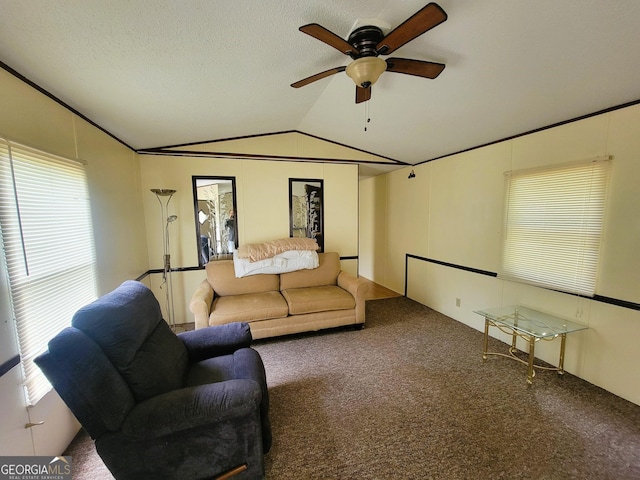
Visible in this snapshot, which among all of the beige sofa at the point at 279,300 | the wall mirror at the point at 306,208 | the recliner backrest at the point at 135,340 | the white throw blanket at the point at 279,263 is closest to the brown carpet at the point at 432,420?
the beige sofa at the point at 279,300

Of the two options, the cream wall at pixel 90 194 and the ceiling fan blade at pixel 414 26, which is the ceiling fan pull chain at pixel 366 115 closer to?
the ceiling fan blade at pixel 414 26

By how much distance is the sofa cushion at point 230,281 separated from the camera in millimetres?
3320

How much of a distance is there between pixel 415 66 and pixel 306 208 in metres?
2.66

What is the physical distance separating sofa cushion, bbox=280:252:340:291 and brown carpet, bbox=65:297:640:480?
3.03ft

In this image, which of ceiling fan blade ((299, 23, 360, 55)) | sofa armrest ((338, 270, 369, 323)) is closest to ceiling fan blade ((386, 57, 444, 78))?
ceiling fan blade ((299, 23, 360, 55))

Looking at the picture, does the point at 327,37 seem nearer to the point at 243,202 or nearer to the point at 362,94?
the point at 362,94

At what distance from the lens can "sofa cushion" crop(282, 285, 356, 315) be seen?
Answer: 3.06m

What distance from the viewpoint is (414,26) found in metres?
1.22

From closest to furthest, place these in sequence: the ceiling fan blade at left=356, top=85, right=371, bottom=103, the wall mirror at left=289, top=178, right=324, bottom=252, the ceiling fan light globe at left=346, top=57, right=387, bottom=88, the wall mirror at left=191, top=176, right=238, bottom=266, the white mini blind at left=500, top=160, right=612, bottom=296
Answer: the ceiling fan light globe at left=346, top=57, right=387, bottom=88 → the ceiling fan blade at left=356, top=85, right=371, bottom=103 → the white mini blind at left=500, top=160, right=612, bottom=296 → the wall mirror at left=191, top=176, right=238, bottom=266 → the wall mirror at left=289, top=178, right=324, bottom=252

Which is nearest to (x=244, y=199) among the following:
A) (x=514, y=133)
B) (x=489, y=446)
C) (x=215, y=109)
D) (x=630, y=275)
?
(x=215, y=109)

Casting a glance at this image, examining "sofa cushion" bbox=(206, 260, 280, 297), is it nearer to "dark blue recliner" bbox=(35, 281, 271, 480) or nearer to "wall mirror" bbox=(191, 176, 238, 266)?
"wall mirror" bbox=(191, 176, 238, 266)

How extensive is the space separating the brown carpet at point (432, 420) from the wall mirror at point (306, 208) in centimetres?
180

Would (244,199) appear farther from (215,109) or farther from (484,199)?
(484,199)

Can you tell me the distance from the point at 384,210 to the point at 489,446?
409cm
